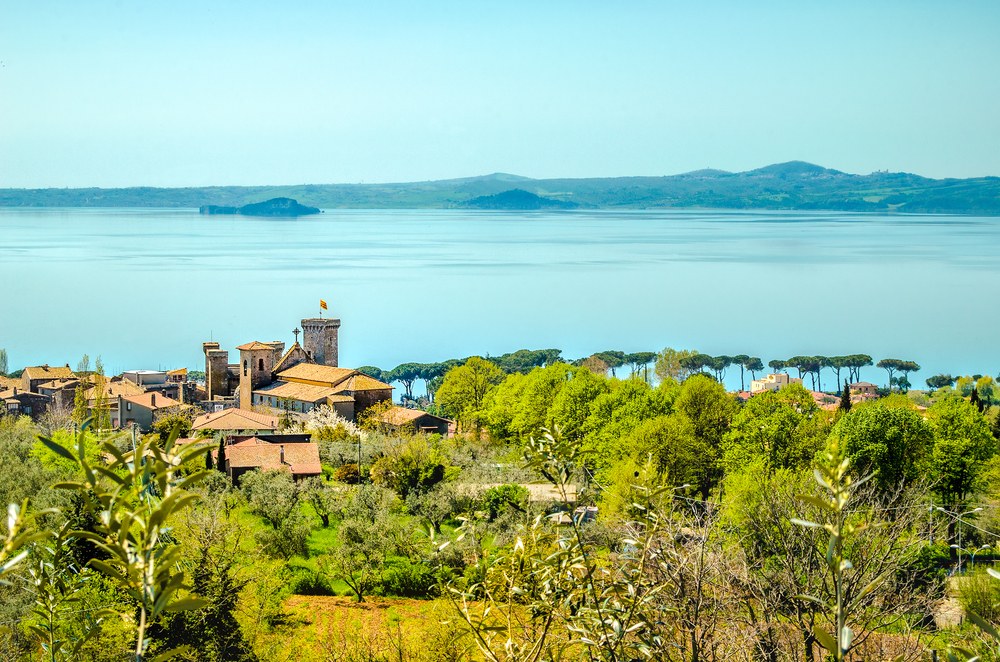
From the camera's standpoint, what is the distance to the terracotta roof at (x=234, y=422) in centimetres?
3052

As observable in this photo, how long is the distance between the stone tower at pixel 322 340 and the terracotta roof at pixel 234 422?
896cm

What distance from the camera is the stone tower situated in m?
41.2

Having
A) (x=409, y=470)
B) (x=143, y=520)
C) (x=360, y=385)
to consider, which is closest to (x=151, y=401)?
(x=360, y=385)

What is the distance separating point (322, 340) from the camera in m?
41.5

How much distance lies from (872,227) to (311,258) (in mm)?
120296

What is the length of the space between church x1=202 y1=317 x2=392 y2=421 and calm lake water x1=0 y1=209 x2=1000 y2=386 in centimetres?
2219

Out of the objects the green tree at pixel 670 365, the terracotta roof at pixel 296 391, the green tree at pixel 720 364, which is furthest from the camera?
the green tree at pixel 720 364

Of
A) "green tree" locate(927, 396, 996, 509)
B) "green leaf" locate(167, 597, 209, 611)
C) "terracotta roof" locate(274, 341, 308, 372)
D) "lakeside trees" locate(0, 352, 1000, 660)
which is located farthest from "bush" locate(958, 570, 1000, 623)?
"terracotta roof" locate(274, 341, 308, 372)

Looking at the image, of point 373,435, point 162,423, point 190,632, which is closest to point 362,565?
point 190,632

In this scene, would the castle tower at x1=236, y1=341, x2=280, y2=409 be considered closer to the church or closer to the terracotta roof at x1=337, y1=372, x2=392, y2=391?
the church

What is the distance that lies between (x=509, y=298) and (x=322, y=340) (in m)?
50.8

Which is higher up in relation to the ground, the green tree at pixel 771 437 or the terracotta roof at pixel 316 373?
the green tree at pixel 771 437

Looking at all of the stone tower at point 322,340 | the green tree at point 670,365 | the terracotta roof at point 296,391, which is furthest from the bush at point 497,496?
the green tree at point 670,365

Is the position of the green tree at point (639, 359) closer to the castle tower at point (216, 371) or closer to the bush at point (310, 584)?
the castle tower at point (216, 371)
